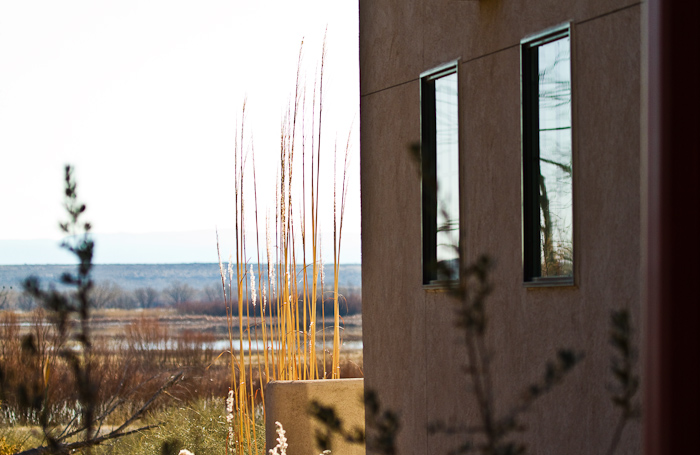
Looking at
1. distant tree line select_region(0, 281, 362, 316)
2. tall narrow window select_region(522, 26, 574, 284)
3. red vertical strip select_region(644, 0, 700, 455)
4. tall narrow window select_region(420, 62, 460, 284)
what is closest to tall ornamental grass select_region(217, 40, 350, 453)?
tall narrow window select_region(420, 62, 460, 284)

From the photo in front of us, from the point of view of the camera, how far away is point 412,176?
5082 mm

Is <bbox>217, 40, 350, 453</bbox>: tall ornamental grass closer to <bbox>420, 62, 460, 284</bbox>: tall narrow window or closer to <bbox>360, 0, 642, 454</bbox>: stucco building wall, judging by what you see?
<bbox>360, 0, 642, 454</bbox>: stucco building wall

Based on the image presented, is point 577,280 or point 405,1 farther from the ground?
point 405,1

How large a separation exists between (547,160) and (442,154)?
101cm

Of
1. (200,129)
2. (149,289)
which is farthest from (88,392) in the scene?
(149,289)

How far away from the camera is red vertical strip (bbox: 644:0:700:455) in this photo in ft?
4.14

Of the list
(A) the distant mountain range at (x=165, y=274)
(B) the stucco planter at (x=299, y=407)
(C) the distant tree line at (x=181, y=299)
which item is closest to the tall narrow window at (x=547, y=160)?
(B) the stucco planter at (x=299, y=407)

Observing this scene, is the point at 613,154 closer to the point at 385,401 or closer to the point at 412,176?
the point at 412,176

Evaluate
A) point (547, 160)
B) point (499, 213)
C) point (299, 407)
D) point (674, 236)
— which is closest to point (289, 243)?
point (299, 407)

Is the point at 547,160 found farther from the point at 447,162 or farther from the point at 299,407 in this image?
the point at 299,407

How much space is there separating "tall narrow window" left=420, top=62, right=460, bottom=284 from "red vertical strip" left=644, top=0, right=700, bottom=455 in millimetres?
3066

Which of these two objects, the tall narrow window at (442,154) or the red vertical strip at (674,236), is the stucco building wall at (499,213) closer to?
the tall narrow window at (442,154)

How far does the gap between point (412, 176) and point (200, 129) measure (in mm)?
7853

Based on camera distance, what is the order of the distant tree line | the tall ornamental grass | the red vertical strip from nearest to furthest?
the red vertical strip < the tall ornamental grass < the distant tree line
